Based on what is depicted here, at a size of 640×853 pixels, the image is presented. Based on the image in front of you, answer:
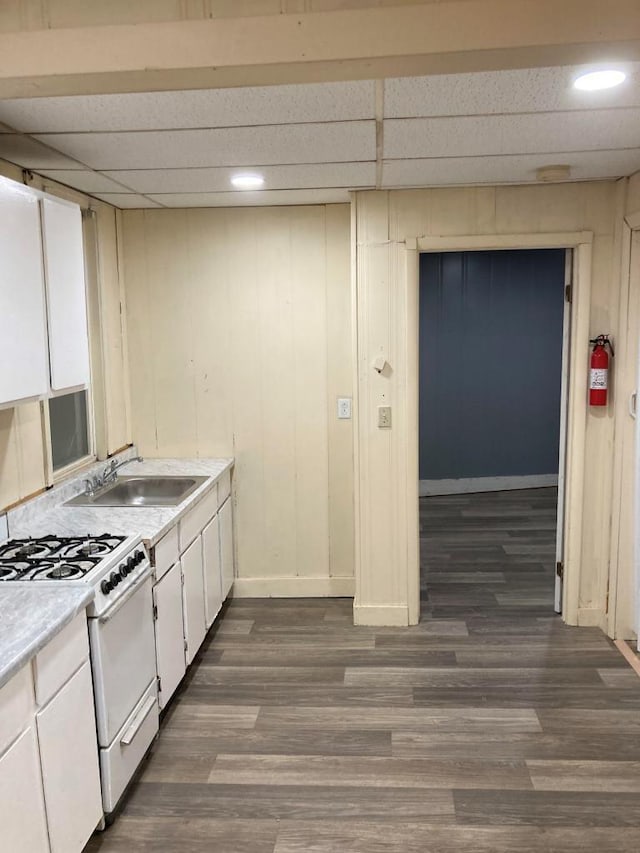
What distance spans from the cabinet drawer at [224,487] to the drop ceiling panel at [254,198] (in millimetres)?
1551

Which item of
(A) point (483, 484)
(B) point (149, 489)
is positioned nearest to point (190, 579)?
(B) point (149, 489)

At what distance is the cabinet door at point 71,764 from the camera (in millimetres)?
1953

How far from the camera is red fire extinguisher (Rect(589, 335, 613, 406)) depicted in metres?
3.63

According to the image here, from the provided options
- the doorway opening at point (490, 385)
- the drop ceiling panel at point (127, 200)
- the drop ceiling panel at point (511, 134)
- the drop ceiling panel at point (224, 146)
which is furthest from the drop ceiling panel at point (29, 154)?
the doorway opening at point (490, 385)

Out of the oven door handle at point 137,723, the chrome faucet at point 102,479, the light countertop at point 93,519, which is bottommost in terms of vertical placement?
the oven door handle at point 137,723

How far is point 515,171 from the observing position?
325cm

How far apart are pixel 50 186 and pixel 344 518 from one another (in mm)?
2429

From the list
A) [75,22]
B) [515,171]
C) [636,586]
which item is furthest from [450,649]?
[75,22]

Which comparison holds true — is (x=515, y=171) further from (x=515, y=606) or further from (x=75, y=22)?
(x=515, y=606)

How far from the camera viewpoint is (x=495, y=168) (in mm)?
3174

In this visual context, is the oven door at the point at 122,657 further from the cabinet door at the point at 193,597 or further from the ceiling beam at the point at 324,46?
the ceiling beam at the point at 324,46

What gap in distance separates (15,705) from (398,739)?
1681 millimetres

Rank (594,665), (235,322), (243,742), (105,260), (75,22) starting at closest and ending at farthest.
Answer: (75,22) → (243,742) → (594,665) → (105,260) → (235,322)

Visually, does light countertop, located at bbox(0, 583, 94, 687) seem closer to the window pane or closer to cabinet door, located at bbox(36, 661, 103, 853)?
cabinet door, located at bbox(36, 661, 103, 853)
